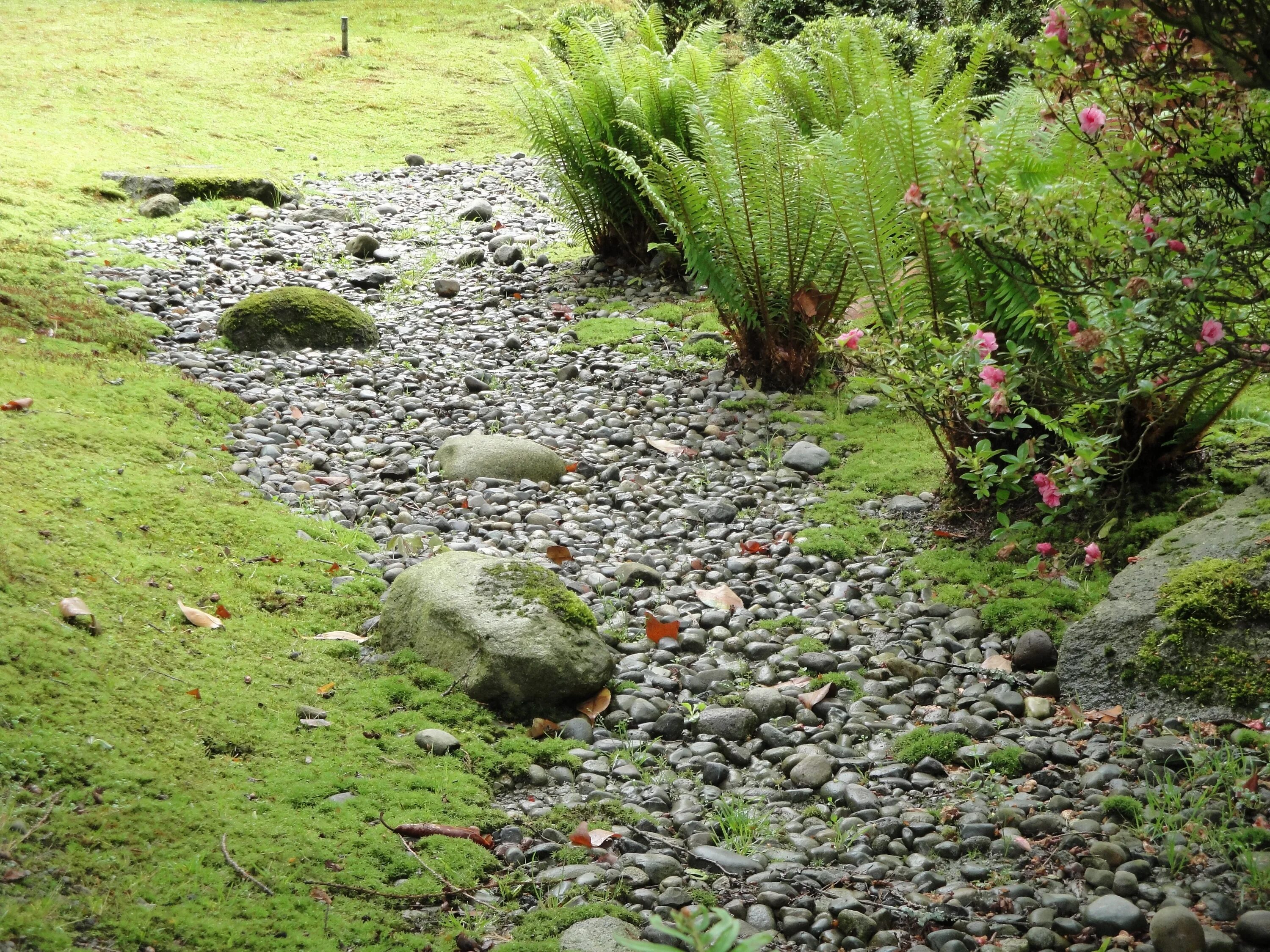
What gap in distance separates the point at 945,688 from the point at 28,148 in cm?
934

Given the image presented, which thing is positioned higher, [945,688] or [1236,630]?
[1236,630]

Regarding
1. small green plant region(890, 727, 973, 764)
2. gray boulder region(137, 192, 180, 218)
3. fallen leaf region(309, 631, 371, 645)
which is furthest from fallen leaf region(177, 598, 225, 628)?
gray boulder region(137, 192, 180, 218)

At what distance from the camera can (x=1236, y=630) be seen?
3041 millimetres

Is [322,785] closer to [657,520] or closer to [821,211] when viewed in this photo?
[657,520]

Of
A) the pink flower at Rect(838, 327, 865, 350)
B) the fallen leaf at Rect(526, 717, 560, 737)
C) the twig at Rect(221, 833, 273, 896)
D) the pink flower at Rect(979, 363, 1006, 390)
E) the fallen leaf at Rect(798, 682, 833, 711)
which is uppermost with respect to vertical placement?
the pink flower at Rect(979, 363, 1006, 390)

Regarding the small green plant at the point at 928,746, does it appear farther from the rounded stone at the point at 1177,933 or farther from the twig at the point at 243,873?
the twig at the point at 243,873

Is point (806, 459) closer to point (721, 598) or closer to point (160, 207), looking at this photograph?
point (721, 598)

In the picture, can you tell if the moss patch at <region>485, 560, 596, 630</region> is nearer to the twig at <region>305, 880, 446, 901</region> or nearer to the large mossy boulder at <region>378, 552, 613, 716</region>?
the large mossy boulder at <region>378, 552, 613, 716</region>

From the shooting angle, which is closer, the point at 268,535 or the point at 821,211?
the point at 268,535

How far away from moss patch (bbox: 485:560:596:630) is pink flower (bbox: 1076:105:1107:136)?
209 cm

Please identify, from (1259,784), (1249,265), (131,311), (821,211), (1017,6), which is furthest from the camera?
(1017,6)

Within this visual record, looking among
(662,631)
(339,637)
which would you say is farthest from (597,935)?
(339,637)

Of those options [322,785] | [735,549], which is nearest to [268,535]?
[322,785]

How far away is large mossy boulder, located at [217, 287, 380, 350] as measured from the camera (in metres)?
6.27
